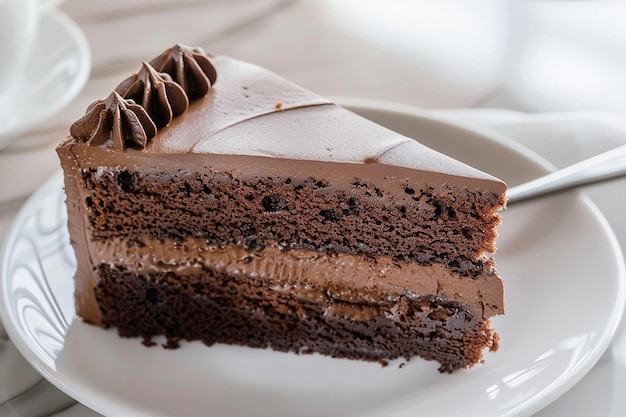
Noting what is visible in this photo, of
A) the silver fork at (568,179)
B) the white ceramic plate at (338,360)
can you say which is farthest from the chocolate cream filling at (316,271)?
the silver fork at (568,179)

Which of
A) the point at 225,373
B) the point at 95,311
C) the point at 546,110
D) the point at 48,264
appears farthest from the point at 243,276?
the point at 546,110

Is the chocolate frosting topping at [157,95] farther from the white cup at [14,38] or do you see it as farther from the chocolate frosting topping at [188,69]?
the white cup at [14,38]


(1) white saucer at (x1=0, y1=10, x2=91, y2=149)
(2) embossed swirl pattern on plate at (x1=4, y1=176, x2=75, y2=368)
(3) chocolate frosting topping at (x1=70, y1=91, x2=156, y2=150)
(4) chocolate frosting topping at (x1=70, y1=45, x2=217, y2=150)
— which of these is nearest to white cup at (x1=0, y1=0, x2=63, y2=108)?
(1) white saucer at (x1=0, y1=10, x2=91, y2=149)

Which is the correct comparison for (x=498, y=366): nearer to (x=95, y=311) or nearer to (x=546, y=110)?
(x=95, y=311)

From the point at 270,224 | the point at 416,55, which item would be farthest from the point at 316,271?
the point at 416,55

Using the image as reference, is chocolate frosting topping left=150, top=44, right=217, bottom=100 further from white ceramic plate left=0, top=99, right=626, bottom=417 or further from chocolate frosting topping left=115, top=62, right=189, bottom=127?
white ceramic plate left=0, top=99, right=626, bottom=417

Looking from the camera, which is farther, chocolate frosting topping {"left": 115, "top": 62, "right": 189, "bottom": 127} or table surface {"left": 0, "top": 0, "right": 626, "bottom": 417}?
table surface {"left": 0, "top": 0, "right": 626, "bottom": 417}
